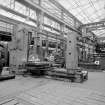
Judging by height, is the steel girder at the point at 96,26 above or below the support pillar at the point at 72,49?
above

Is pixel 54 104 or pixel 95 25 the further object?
pixel 95 25

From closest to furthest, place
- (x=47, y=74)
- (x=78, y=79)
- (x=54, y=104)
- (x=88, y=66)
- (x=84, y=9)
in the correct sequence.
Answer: (x=54, y=104) < (x=78, y=79) < (x=47, y=74) < (x=88, y=66) < (x=84, y=9)

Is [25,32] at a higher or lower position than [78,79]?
higher

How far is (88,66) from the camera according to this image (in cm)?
852

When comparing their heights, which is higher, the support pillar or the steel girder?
the steel girder

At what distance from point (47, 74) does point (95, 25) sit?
32.7 feet

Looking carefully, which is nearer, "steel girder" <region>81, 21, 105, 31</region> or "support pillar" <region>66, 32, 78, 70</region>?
"support pillar" <region>66, 32, 78, 70</region>

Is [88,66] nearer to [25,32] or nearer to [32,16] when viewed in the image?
[25,32]

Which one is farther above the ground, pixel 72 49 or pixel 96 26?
pixel 96 26

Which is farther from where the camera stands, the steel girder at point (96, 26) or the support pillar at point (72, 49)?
the steel girder at point (96, 26)

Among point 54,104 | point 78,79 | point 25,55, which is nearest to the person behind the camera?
→ point 54,104

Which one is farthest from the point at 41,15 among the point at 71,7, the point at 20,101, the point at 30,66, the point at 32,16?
the point at 20,101

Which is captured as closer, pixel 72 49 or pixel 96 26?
pixel 72 49

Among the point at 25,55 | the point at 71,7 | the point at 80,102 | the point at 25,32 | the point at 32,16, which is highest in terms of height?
the point at 71,7
